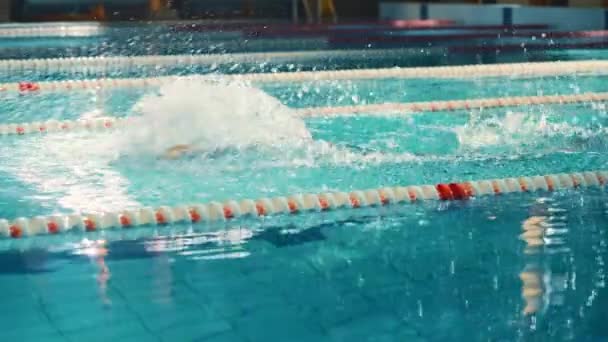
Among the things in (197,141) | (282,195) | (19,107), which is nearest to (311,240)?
(282,195)

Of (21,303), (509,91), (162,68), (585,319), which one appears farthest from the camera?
(162,68)

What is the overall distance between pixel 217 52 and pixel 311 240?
6.03 m

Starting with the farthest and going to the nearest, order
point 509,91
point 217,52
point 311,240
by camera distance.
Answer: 1. point 217,52
2. point 509,91
3. point 311,240

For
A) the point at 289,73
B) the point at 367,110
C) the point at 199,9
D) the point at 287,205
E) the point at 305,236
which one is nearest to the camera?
the point at 305,236

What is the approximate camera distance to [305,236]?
2.78 meters

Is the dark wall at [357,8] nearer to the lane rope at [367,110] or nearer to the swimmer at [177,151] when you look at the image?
the lane rope at [367,110]

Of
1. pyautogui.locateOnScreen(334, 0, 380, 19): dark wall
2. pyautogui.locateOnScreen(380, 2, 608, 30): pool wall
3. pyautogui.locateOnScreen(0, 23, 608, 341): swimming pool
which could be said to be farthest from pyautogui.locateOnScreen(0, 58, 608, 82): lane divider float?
pyautogui.locateOnScreen(334, 0, 380, 19): dark wall

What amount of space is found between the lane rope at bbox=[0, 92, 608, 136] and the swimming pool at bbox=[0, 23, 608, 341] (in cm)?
5

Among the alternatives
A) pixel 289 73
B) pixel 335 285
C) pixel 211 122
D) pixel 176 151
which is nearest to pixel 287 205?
pixel 335 285

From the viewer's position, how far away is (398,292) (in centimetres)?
223

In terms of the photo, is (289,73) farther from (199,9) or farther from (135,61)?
(199,9)

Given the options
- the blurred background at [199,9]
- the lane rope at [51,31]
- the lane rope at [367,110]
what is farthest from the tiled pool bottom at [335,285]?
the blurred background at [199,9]

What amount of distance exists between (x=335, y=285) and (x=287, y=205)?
29.5 inches

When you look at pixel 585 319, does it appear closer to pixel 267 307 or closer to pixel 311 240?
pixel 267 307
